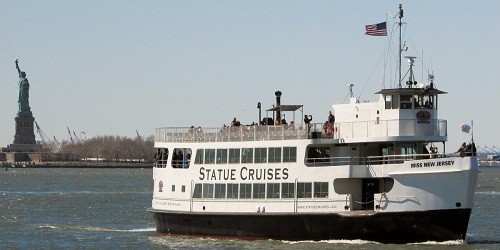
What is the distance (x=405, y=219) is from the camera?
4588 cm

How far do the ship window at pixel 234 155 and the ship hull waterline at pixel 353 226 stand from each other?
2343 millimetres

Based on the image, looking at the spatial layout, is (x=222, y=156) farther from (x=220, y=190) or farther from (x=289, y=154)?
(x=289, y=154)

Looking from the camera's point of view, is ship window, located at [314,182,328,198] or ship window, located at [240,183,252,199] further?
ship window, located at [240,183,252,199]

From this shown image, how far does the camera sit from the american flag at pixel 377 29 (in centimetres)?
5022

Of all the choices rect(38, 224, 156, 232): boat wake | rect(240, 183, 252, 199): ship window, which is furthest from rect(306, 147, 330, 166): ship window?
rect(38, 224, 156, 232): boat wake

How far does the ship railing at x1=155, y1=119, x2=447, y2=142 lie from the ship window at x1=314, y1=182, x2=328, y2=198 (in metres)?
1.92

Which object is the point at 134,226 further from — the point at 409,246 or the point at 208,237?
the point at 409,246

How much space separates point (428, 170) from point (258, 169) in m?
7.83

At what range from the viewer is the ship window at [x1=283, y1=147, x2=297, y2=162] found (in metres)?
49.2

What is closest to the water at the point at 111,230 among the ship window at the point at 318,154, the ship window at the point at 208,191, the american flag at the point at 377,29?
the ship window at the point at 208,191

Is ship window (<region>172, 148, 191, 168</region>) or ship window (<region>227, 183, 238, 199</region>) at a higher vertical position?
ship window (<region>172, 148, 191, 168</region>)

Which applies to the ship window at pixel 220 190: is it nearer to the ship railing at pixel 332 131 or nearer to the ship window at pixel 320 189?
the ship railing at pixel 332 131

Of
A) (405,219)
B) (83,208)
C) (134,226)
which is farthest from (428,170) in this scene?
(83,208)

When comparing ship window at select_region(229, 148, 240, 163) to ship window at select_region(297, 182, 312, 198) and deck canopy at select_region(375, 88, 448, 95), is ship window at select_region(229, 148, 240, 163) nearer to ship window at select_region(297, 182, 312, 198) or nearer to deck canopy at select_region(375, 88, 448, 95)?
ship window at select_region(297, 182, 312, 198)
